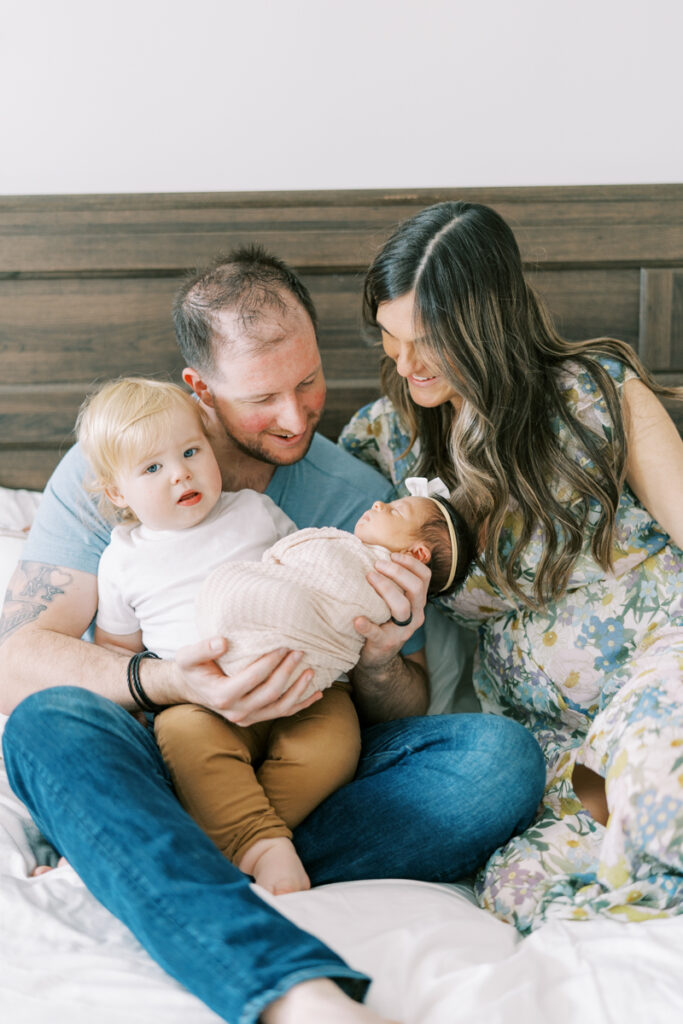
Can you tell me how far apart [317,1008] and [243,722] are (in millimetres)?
495

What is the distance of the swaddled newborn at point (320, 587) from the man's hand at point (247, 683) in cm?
2

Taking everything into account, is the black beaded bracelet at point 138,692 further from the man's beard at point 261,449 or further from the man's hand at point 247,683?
the man's beard at point 261,449

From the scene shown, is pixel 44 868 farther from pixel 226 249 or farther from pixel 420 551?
pixel 226 249

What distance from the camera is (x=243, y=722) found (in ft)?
4.25

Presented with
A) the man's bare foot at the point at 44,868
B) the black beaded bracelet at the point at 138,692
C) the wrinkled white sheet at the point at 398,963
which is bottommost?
the man's bare foot at the point at 44,868

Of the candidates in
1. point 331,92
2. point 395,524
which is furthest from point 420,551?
point 331,92

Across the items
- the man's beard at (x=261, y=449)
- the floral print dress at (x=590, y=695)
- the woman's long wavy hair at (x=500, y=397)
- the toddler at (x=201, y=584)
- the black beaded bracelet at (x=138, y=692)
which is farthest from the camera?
the man's beard at (x=261, y=449)

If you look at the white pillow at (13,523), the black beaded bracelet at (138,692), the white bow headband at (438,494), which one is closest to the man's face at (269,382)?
the white bow headband at (438,494)

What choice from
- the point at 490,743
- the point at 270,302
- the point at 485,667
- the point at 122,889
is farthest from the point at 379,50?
the point at 122,889

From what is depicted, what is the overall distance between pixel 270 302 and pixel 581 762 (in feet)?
3.27

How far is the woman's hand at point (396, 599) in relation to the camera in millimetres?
1347

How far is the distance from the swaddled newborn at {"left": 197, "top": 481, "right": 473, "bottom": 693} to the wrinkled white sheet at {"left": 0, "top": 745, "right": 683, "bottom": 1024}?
0.35 metres

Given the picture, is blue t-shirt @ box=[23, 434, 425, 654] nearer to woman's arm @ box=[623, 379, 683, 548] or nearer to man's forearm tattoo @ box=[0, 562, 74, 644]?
man's forearm tattoo @ box=[0, 562, 74, 644]

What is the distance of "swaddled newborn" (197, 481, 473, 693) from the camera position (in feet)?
4.18
